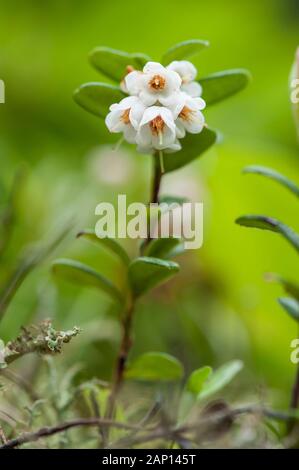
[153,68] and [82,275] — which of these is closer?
[153,68]

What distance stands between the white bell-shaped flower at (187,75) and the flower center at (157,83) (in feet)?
0.06

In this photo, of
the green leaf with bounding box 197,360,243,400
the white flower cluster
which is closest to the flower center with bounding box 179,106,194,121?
the white flower cluster

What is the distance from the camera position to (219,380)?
564mm

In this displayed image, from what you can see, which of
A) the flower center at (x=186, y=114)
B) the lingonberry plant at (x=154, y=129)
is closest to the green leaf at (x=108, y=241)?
the lingonberry plant at (x=154, y=129)

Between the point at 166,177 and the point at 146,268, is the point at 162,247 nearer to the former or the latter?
the point at 146,268

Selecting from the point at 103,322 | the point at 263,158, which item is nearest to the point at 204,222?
the point at 263,158

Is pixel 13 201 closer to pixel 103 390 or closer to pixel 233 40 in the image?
pixel 103 390

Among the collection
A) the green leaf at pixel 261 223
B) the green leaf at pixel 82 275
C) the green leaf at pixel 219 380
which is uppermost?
the green leaf at pixel 82 275

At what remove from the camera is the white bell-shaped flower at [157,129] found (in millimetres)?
446

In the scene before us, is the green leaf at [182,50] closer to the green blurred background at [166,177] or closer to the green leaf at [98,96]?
the green leaf at [98,96]

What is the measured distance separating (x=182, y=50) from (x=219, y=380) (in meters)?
0.24

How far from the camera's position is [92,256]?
980 mm

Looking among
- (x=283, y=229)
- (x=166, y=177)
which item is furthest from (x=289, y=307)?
(x=166, y=177)

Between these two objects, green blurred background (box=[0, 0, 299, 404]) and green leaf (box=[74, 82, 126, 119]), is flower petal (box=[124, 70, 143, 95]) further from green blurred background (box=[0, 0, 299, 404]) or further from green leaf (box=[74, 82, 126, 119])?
green blurred background (box=[0, 0, 299, 404])
